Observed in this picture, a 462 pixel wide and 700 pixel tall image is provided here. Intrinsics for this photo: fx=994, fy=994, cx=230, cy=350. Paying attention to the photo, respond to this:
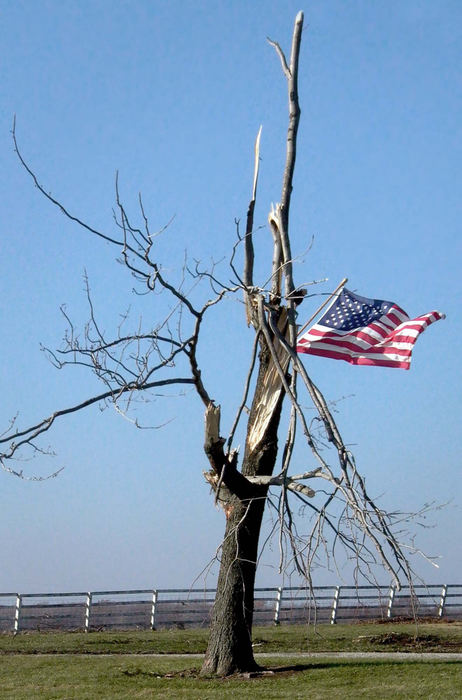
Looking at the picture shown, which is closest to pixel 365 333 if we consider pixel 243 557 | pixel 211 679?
pixel 243 557

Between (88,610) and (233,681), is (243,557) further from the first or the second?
(88,610)

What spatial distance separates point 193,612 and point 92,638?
19.0 ft

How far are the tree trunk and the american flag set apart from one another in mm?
1252

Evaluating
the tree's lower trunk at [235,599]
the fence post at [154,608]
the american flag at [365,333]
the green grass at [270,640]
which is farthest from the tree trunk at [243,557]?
the fence post at [154,608]

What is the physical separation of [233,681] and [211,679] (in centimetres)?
48

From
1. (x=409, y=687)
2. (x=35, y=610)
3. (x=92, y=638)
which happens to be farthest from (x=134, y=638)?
(x=409, y=687)

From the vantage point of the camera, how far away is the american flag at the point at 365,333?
14.7 meters

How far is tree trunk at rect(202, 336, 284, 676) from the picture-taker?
15609 mm

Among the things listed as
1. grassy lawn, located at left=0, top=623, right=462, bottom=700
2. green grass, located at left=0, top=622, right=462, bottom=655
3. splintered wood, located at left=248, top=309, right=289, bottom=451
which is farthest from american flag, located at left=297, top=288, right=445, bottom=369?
green grass, located at left=0, top=622, right=462, bottom=655

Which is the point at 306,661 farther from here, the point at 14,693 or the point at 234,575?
the point at 14,693

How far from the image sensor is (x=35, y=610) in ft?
92.9

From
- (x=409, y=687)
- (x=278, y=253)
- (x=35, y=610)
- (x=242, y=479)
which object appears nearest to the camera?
(x=409, y=687)

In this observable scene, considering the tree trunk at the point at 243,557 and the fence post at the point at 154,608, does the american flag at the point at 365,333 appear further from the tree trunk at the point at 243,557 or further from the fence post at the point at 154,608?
the fence post at the point at 154,608

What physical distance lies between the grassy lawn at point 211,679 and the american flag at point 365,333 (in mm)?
4154
